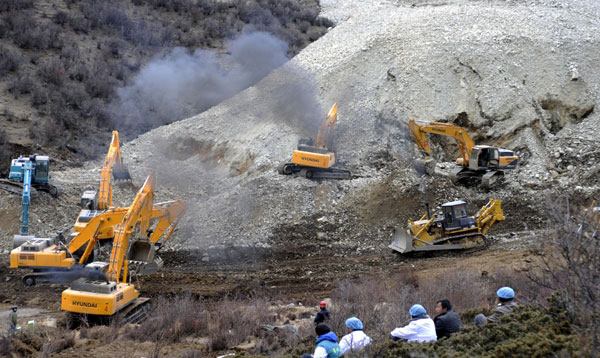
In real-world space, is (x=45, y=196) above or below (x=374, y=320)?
below

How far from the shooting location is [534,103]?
82.0 feet

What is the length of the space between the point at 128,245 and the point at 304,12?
1276 inches

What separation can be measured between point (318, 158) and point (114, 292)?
10.8m

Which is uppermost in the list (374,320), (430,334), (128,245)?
(430,334)

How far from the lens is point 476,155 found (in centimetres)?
2122

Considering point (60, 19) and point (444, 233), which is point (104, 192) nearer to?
point (444, 233)

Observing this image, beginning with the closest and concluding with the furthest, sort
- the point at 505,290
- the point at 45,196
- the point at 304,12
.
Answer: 1. the point at 505,290
2. the point at 45,196
3. the point at 304,12

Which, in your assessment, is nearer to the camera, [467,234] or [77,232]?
[77,232]

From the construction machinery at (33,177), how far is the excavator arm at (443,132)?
12954mm

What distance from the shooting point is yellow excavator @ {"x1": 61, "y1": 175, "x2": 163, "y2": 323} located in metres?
11.9

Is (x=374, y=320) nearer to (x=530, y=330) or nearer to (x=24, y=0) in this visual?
(x=530, y=330)

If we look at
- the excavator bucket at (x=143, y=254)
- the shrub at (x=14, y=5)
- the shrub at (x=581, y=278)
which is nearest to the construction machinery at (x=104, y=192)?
the excavator bucket at (x=143, y=254)

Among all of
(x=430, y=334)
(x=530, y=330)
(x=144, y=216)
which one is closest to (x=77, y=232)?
(x=144, y=216)

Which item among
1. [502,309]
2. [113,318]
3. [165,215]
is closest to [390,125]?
[165,215]
